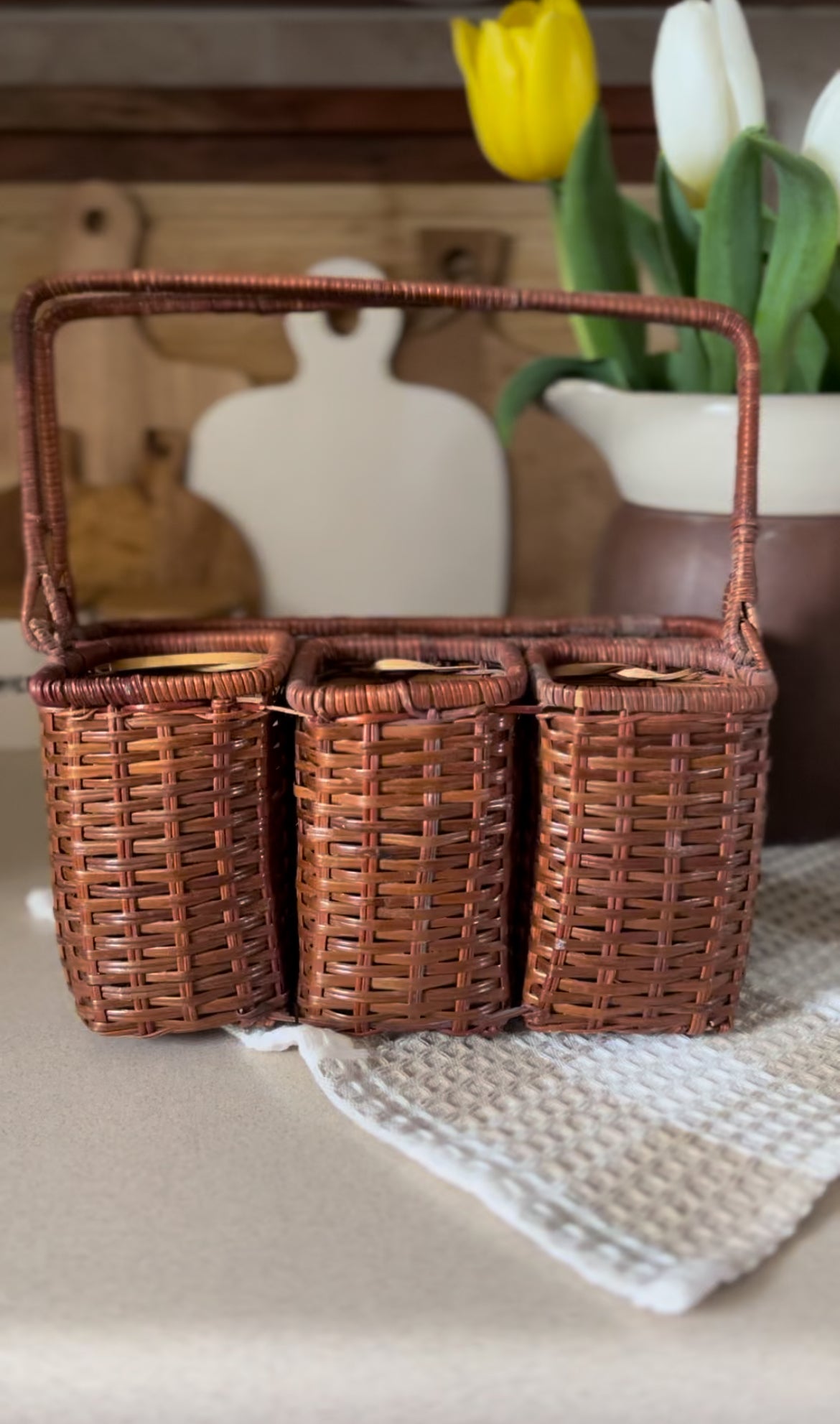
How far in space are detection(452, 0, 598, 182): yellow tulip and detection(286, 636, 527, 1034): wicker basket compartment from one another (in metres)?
0.37

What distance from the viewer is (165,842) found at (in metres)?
0.50

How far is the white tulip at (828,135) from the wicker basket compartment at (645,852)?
313 millimetres

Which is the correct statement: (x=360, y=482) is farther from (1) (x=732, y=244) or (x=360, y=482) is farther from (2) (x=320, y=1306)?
(2) (x=320, y=1306)

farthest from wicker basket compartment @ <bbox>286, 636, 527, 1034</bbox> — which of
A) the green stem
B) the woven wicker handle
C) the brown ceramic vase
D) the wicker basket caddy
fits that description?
the green stem

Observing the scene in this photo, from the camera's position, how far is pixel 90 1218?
1.37ft

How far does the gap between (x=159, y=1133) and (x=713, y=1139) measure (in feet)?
0.73

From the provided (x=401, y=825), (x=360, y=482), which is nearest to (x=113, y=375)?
(x=360, y=482)

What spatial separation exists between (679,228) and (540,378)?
0.13 meters

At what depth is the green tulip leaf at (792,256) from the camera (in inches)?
24.0

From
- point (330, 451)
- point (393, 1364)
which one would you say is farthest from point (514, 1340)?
point (330, 451)

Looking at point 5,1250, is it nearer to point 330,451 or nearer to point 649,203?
point 330,451

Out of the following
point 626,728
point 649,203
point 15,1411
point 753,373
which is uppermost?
point 649,203

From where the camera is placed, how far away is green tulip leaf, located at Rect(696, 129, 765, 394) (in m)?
0.64

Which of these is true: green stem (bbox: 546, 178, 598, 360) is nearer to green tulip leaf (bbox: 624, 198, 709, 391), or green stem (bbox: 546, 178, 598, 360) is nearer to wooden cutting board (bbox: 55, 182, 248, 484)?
green tulip leaf (bbox: 624, 198, 709, 391)
